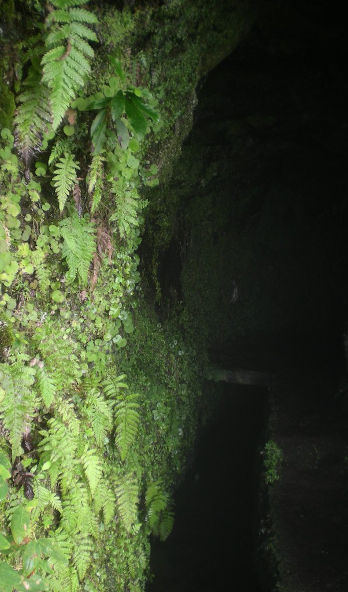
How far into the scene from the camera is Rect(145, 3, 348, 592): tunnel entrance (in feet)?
17.3

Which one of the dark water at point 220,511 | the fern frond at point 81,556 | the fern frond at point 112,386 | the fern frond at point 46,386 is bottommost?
the dark water at point 220,511

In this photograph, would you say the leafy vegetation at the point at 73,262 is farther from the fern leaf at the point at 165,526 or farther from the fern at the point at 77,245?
the fern leaf at the point at 165,526

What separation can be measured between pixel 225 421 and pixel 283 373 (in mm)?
1457

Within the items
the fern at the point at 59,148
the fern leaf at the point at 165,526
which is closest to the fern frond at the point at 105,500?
the fern leaf at the point at 165,526

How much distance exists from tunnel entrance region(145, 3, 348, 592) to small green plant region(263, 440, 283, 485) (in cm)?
15

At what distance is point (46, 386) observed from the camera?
10.7ft

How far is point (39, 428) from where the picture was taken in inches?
135

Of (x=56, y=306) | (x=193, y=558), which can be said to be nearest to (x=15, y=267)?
(x=56, y=306)

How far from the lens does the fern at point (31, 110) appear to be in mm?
2809

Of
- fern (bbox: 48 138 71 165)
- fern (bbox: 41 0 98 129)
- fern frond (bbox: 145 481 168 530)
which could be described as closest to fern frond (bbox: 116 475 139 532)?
fern frond (bbox: 145 481 168 530)

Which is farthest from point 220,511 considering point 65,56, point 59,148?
point 65,56

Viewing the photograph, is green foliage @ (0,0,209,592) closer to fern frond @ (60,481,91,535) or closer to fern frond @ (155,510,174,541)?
fern frond @ (60,481,91,535)

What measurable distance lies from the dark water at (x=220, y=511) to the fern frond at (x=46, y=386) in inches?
145

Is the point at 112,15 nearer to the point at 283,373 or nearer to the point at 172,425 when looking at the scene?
the point at 172,425
